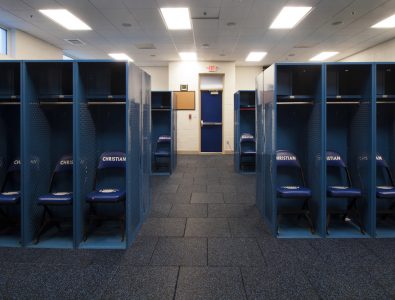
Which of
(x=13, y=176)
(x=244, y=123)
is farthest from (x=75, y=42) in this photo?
(x=13, y=176)

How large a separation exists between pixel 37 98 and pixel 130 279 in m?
2.11

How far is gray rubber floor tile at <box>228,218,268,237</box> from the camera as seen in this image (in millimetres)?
3654

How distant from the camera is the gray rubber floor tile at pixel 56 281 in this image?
2.35 metres

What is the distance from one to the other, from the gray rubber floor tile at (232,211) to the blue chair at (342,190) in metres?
1.02

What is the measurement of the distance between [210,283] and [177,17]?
224 inches

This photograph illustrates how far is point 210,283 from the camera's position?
253 cm

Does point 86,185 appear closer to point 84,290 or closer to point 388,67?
point 84,290

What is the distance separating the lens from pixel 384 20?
693 cm

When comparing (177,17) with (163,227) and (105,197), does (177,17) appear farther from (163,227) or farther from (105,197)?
(105,197)

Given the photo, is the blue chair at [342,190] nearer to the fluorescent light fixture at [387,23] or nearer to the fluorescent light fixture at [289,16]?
the fluorescent light fixture at [289,16]

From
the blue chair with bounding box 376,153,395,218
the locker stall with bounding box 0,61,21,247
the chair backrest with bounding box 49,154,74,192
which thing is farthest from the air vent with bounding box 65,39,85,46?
the blue chair with bounding box 376,153,395,218

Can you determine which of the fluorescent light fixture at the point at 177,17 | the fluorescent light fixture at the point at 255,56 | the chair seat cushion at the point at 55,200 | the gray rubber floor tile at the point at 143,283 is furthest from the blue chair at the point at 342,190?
the fluorescent light fixture at the point at 255,56

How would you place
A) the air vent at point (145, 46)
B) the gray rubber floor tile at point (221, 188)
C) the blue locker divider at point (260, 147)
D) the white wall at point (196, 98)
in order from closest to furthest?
the blue locker divider at point (260, 147) → the gray rubber floor tile at point (221, 188) → the air vent at point (145, 46) → the white wall at point (196, 98)

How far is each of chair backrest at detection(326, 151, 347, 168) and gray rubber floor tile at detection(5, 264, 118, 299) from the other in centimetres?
267
